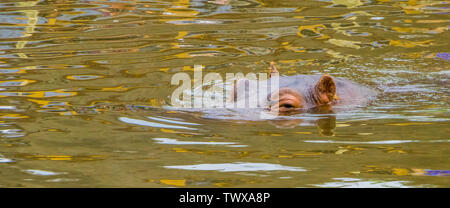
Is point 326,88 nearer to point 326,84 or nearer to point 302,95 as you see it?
point 326,84

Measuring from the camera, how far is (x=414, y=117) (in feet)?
20.6

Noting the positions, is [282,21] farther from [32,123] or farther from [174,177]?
[174,177]

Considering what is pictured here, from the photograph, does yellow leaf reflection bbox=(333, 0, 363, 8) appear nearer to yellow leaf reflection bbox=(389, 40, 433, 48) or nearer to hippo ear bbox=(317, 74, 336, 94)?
yellow leaf reflection bbox=(389, 40, 433, 48)

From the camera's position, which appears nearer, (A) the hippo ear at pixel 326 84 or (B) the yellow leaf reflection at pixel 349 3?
(A) the hippo ear at pixel 326 84

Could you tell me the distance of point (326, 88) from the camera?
6797 mm

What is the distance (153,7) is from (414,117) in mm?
7821

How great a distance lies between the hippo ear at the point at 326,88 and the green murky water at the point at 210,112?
35 cm

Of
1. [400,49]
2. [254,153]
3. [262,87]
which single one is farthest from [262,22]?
[254,153]

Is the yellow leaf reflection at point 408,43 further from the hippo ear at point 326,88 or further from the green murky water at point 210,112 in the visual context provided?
the hippo ear at point 326,88

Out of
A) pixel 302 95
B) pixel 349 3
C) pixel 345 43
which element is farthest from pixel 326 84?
pixel 349 3

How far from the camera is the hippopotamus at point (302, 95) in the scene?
6.54m

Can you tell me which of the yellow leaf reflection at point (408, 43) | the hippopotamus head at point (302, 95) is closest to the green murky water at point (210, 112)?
the yellow leaf reflection at point (408, 43)

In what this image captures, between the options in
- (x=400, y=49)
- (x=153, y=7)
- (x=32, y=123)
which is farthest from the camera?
(x=153, y=7)
